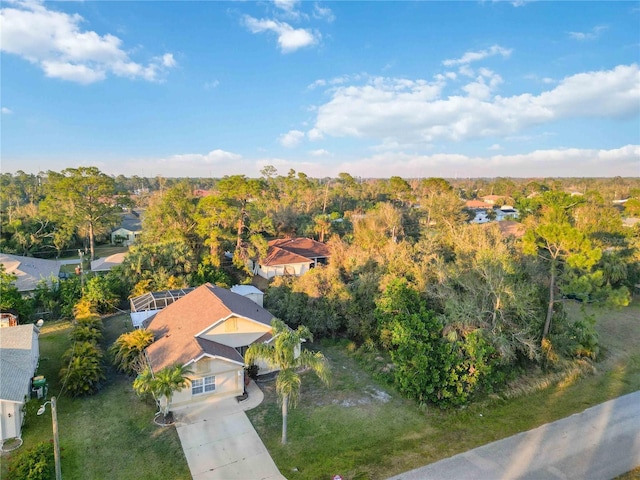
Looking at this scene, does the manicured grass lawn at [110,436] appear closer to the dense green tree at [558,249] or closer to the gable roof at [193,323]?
the gable roof at [193,323]

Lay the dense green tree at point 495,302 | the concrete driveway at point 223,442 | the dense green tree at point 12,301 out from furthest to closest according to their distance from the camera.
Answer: the dense green tree at point 12,301
the dense green tree at point 495,302
the concrete driveway at point 223,442

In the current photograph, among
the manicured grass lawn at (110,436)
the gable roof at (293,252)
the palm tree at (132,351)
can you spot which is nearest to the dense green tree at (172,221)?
the gable roof at (293,252)

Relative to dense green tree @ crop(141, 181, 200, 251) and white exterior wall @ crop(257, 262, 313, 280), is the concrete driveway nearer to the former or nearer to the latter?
white exterior wall @ crop(257, 262, 313, 280)

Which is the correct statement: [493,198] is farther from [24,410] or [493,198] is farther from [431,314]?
[24,410]

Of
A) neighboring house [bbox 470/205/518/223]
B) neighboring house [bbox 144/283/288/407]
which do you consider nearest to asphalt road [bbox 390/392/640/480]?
neighboring house [bbox 144/283/288/407]

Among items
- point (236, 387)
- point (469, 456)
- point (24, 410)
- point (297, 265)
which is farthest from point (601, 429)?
point (297, 265)
